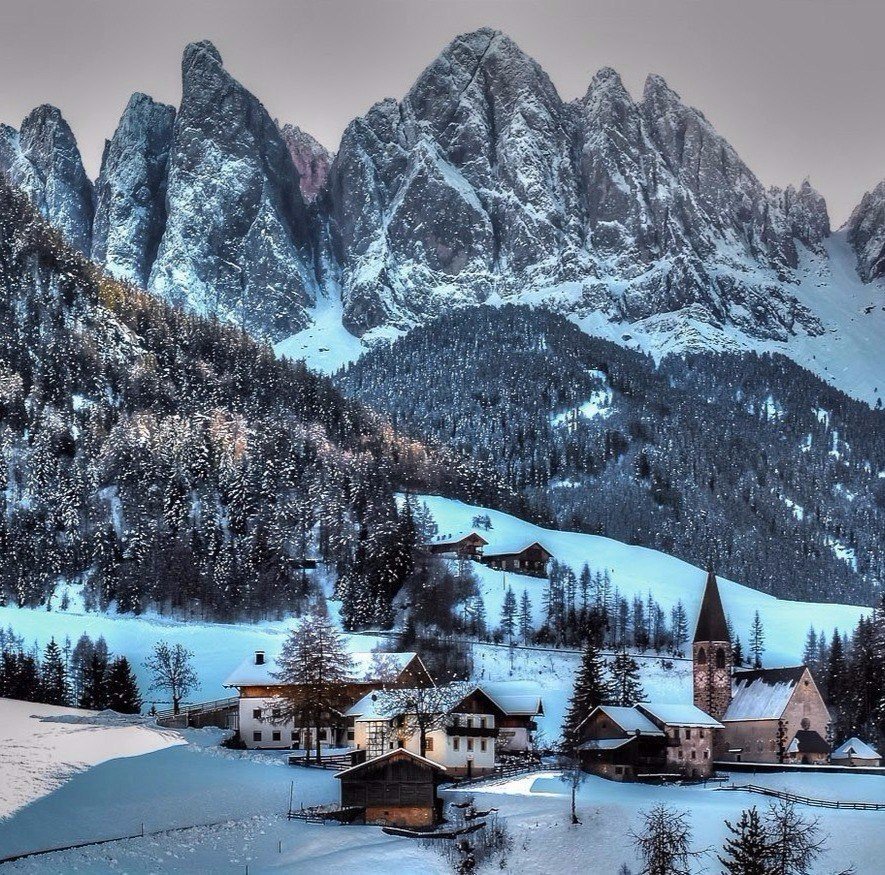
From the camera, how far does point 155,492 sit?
168m

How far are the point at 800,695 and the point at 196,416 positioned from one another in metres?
98.7

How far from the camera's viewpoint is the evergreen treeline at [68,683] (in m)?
106

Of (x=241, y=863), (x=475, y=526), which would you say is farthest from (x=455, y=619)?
(x=241, y=863)

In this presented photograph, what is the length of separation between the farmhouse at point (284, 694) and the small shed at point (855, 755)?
29343mm

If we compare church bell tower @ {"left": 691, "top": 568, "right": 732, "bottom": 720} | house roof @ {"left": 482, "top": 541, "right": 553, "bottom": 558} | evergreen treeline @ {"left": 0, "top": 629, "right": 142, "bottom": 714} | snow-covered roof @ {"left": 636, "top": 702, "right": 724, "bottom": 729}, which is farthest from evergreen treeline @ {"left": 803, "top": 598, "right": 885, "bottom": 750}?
evergreen treeline @ {"left": 0, "top": 629, "right": 142, "bottom": 714}

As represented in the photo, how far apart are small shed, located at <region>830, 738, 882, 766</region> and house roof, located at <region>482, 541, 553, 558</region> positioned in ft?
241

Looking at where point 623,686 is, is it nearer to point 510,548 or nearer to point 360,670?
point 360,670

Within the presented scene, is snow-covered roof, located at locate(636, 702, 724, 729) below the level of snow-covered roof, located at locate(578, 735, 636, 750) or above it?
above

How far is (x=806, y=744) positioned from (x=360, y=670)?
31006 millimetres

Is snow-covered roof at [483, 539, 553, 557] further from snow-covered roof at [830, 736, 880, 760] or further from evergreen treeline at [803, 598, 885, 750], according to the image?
snow-covered roof at [830, 736, 880, 760]

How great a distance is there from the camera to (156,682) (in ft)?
408

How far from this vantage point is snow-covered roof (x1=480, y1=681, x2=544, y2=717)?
108188mm

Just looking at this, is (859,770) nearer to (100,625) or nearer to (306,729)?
(306,729)

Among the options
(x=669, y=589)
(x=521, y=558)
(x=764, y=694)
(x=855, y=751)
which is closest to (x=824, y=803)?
(x=855, y=751)
